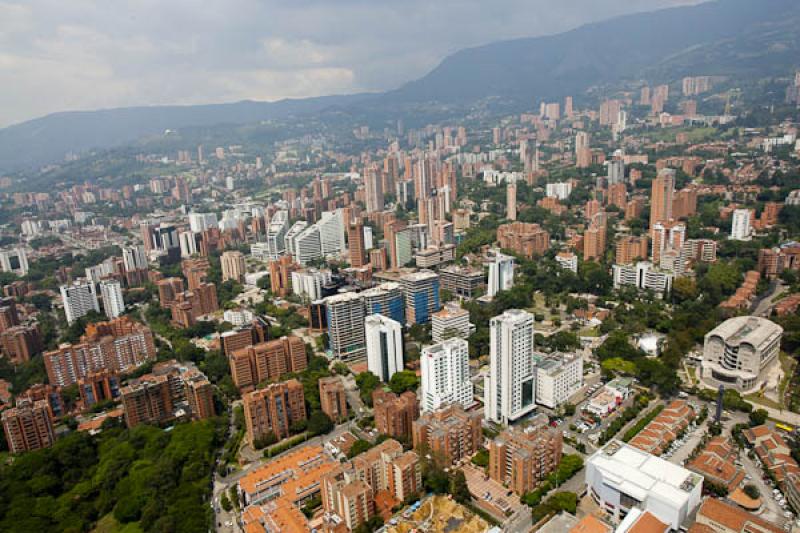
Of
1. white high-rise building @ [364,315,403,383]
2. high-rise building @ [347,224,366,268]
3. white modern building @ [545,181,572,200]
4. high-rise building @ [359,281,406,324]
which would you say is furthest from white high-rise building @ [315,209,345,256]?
white high-rise building @ [364,315,403,383]

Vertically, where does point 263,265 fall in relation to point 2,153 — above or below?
below

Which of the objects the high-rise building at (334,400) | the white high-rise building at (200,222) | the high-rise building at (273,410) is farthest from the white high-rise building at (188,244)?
the high-rise building at (334,400)

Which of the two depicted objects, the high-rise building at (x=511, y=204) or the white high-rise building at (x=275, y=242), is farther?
the high-rise building at (x=511, y=204)

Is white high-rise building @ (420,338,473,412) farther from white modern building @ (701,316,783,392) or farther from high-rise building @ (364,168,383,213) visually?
high-rise building @ (364,168,383,213)

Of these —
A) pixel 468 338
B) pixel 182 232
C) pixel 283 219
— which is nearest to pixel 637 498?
pixel 468 338

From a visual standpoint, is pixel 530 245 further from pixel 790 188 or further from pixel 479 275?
pixel 790 188

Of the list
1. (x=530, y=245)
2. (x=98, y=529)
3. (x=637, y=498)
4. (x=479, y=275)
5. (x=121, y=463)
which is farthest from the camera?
(x=530, y=245)

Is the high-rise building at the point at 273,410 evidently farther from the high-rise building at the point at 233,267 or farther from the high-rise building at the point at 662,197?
the high-rise building at the point at 662,197
